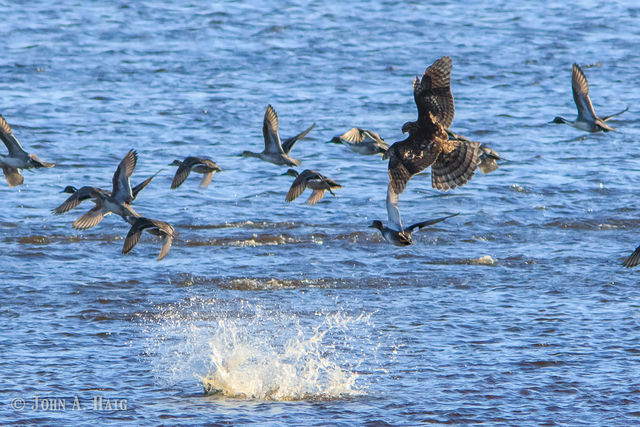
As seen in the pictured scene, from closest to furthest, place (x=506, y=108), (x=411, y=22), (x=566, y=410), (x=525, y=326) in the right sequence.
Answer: (x=566, y=410)
(x=525, y=326)
(x=506, y=108)
(x=411, y=22)

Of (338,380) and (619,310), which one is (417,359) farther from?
(619,310)

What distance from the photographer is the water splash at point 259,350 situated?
27.6 feet

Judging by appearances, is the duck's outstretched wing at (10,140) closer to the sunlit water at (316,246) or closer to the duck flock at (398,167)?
the duck flock at (398,167)

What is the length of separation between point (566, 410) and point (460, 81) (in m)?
13.8

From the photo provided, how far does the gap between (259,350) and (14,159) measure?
3299 mm

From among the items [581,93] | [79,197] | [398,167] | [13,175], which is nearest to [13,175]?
[13,175]

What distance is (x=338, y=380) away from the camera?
8.49 metres

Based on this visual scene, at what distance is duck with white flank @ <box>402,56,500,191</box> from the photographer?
340 inches

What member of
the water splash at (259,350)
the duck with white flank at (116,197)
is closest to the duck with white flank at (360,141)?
the water splash at (259,350)

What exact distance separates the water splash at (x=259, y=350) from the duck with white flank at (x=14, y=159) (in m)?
1.90

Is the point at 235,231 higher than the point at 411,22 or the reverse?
the reverse

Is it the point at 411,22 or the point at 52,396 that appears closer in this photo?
the point at 52,396

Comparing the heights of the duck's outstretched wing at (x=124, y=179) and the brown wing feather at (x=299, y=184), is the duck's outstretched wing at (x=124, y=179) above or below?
above

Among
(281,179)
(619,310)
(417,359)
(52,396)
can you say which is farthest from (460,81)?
(52,396)
